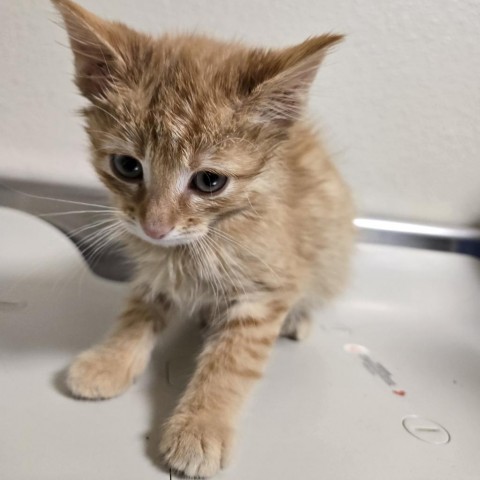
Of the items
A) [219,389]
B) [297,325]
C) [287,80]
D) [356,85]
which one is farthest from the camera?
[356,85]

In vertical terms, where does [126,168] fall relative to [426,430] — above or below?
above

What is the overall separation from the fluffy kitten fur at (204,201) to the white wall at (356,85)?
37cm

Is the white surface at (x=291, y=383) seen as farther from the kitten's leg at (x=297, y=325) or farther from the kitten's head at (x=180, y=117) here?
the kitten's head at (x=180, y=117)

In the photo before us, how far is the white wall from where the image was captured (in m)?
1.26

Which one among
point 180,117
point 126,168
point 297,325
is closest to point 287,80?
point 180,117

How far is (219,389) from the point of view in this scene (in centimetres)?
85

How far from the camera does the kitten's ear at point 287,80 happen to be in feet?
2.26

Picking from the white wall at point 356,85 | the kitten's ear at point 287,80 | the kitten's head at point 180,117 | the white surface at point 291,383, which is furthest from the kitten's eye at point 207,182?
the white wall at point 356,85

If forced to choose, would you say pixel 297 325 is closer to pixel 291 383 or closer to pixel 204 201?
pixel 291 383

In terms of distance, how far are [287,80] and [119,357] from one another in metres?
0.54

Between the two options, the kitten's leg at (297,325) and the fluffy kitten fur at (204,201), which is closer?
the fluffy kitten fur at (204,201)

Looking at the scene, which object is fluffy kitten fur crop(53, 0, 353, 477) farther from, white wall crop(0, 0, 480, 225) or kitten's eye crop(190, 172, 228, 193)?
white wall crop(0, 0, 480, 225)

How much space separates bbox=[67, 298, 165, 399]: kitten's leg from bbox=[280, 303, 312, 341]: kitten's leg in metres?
0.28

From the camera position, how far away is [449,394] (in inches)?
40.1
